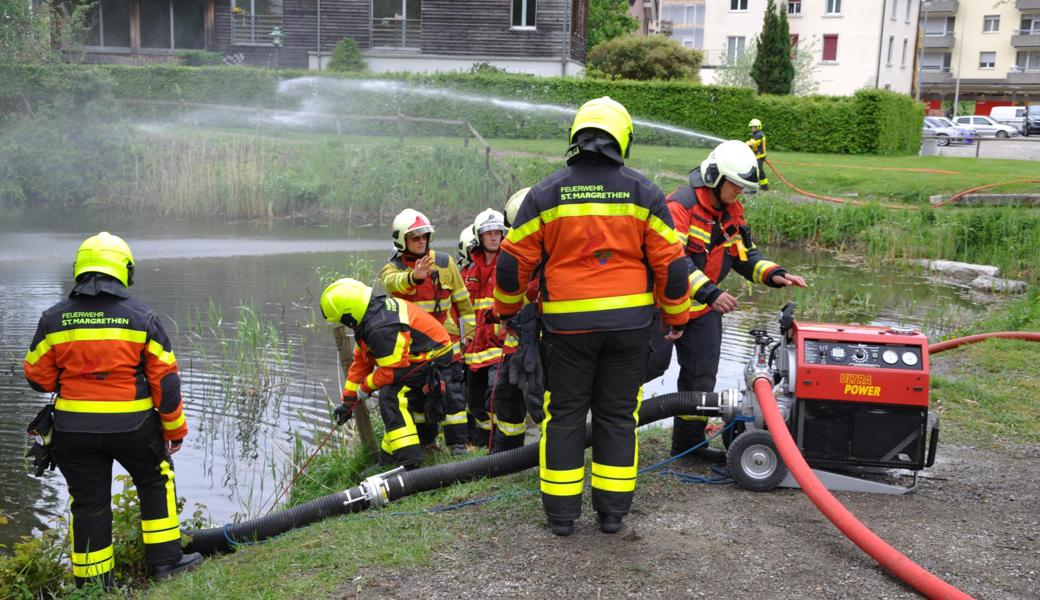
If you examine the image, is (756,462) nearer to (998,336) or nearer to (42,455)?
(42,455)

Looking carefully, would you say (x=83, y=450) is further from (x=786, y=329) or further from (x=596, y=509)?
(x=786, y=329)

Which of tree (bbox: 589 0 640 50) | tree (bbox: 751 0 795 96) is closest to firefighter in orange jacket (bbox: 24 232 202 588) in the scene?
tree (bbox: 751 0 795 96)

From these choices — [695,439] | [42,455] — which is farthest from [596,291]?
[42,455]

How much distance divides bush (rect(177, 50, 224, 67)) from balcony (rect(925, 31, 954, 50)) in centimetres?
5529

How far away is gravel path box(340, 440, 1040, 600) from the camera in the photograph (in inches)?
155

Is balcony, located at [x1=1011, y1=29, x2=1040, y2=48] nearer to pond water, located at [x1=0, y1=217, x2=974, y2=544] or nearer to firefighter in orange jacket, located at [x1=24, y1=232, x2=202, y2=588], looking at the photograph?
pond water, located at [x1=0, y1=217, x2=974, y2=544]

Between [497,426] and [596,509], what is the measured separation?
139cm

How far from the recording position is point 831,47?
49969 millimetres

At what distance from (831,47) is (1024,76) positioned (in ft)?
84.6

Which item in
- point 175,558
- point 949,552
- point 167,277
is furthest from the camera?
point 167,277

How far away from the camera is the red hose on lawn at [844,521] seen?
3.79 meters

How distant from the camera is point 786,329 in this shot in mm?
5176

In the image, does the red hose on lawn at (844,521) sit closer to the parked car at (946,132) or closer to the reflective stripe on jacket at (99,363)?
the reflective stripe on jacket at (99,363)

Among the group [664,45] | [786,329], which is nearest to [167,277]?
[786,329]
